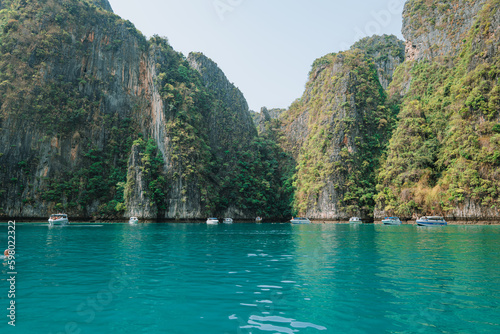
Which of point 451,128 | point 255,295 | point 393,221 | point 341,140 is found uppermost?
point 341,140

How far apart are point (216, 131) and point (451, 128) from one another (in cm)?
7094

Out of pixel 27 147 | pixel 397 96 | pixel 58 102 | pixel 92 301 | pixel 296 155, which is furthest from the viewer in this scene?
pixel 296 155

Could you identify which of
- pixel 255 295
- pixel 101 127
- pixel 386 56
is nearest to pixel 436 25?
pixel 386 56

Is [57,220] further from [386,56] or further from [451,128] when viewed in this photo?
[386,56]

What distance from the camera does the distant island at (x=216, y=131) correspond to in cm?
7419

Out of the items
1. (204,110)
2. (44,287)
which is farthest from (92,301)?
(204,110)

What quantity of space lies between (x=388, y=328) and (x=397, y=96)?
4604 inches

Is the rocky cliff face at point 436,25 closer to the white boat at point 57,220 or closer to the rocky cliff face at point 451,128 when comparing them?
the rocky cliff face at point 451,128

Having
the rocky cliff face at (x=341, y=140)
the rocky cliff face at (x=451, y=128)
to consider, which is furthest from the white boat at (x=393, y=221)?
the rocky cliff face at (x=341, y=140)

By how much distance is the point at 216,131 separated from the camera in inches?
4601

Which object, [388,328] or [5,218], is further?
[5,218]

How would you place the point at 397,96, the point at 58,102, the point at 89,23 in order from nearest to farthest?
the point at 58,102 → the point at 89,23 → the point at 397,96

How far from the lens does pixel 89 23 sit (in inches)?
3903

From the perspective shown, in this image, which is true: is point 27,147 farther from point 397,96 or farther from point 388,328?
point 397,96
